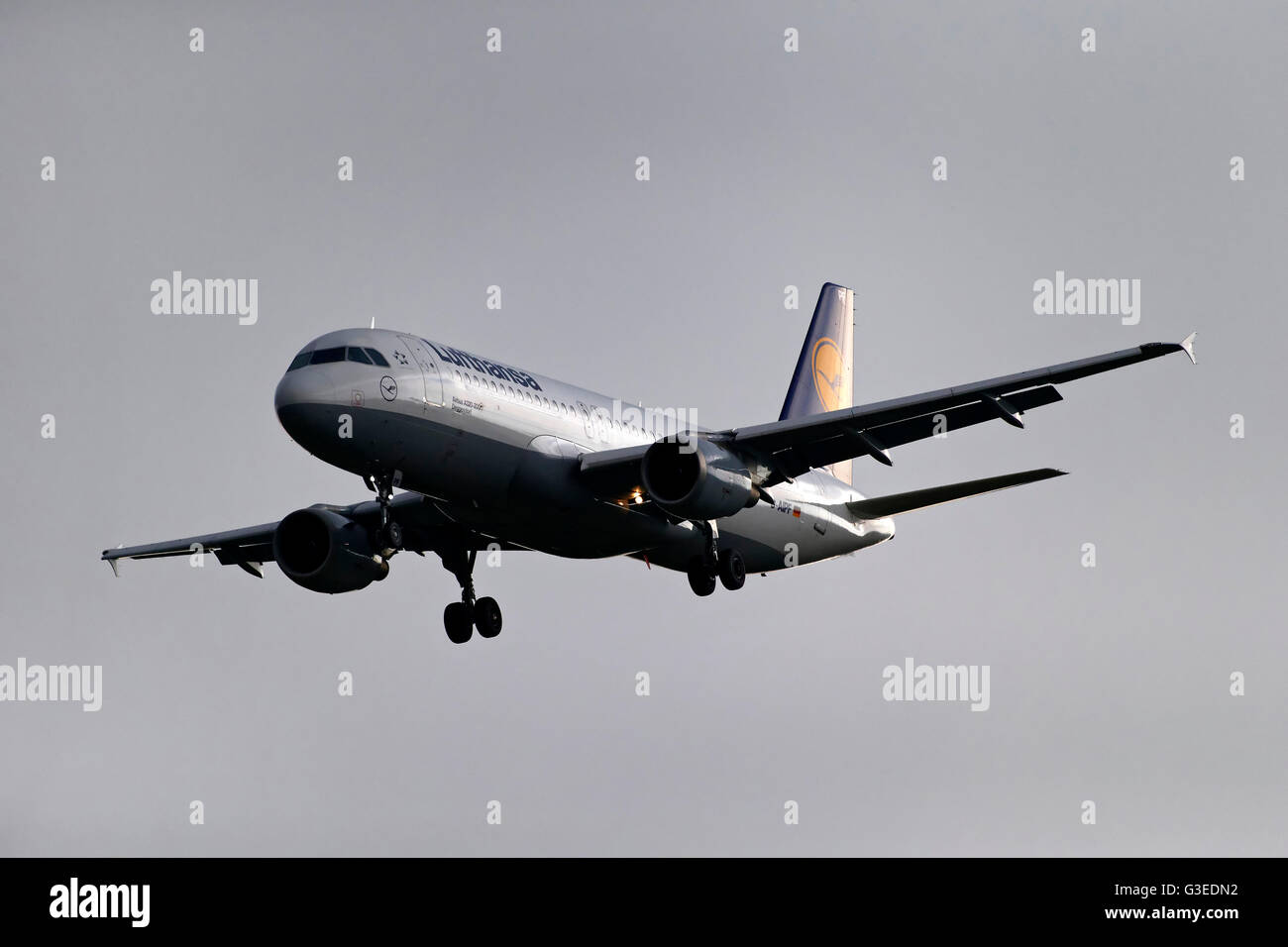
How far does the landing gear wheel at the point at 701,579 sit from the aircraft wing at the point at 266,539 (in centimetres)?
457

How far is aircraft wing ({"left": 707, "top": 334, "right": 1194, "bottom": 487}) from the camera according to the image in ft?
128

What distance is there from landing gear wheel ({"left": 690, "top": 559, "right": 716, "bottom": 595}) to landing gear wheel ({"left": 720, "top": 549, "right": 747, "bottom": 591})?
31 centimetres

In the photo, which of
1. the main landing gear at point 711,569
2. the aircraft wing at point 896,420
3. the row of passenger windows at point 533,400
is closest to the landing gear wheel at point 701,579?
the main landing gear at point 711,569

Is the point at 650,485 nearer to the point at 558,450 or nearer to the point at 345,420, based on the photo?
the point at 558,450

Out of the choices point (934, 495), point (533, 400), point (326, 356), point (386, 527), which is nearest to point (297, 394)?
point (326, 356)

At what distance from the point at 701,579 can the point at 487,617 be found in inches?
247

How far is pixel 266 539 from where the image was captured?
48938 mm

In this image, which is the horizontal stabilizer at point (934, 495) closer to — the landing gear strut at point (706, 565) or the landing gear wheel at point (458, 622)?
the landing gear strut at point (706, 565)

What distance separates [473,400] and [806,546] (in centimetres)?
1331

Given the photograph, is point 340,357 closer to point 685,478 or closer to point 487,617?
point 685,478
